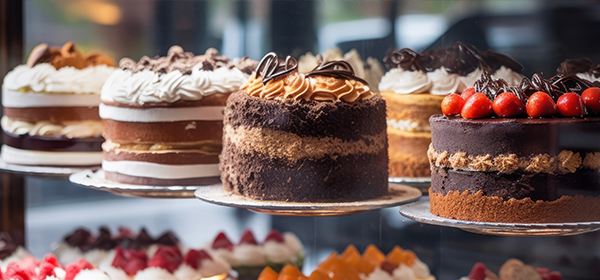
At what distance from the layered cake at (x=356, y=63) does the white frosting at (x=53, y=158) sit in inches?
46.3

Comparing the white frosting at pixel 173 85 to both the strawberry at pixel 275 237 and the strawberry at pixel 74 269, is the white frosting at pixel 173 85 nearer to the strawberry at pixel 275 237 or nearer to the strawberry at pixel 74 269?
the strawberry at pixel 74 269

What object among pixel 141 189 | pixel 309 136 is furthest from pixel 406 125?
pixel 141 189

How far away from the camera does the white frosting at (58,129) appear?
2945 millimetres

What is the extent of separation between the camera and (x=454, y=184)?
1929mm

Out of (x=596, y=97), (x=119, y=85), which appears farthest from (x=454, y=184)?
(x=119, y=85)

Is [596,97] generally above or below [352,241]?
above

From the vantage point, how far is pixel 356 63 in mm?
2604

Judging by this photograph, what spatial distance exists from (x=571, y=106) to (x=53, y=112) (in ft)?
7.61

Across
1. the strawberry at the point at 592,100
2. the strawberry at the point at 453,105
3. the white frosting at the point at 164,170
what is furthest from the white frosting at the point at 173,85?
the strawberry at the point at 592,100

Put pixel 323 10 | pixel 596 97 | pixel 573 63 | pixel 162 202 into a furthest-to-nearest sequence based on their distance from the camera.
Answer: pixel 162 202
pixel 323 10
pixel 573 63
pixel 596 97

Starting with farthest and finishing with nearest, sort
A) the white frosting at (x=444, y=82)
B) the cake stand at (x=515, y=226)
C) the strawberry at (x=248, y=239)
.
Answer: the strawberry at (x=248, y=239)
the white frosting at (x=444, y=82)
the cake stand at (x=515, y=226)

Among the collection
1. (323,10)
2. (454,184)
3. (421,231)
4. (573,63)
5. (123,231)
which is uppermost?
(323,10)

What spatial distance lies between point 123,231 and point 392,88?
2.03 metres

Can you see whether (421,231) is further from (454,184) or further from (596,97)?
(596,97)
